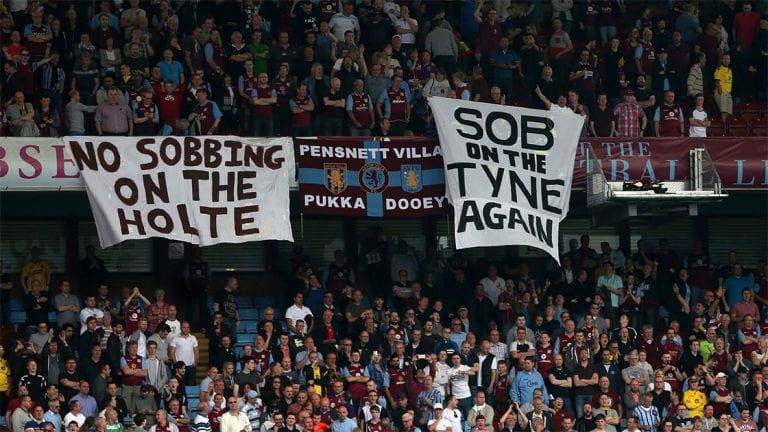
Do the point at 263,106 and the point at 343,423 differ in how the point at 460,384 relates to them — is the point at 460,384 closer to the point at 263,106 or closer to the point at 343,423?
the point at 343,423

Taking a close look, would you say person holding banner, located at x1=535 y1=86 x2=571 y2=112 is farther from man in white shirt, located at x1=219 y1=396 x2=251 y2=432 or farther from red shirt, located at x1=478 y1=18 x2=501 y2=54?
man in white shirt, located at x1=219 y1=396 x2=251 y2=432

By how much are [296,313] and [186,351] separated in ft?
6.15

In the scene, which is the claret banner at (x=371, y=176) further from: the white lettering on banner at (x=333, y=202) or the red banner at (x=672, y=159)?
the red banner at (x=672, y=159)

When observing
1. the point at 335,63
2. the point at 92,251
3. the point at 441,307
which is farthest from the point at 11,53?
the point at 441,307

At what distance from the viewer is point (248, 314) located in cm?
2953

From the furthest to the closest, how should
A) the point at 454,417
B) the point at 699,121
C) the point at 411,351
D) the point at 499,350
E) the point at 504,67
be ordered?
the point at 504,67 → the point at 699,121 → the point at 499,350 → the point at 411,351 → the point at 454,417

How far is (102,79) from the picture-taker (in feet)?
94.0

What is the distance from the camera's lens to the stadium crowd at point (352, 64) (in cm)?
2812

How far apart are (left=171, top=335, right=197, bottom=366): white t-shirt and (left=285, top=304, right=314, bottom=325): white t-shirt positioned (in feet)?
5.13

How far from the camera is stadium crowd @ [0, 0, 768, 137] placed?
2812 centimetres

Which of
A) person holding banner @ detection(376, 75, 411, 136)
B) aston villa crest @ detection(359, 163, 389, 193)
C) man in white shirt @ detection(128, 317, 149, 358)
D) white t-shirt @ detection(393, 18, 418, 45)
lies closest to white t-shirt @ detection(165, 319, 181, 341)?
man in white shirt @ detection(128, 317, 149, 358)

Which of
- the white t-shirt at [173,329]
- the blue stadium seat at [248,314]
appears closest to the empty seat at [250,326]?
the blue stadium seat at [248,314]

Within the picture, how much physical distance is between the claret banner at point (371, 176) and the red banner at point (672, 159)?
2.26 m

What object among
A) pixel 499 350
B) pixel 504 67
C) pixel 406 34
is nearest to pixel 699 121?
pixel 504 67
